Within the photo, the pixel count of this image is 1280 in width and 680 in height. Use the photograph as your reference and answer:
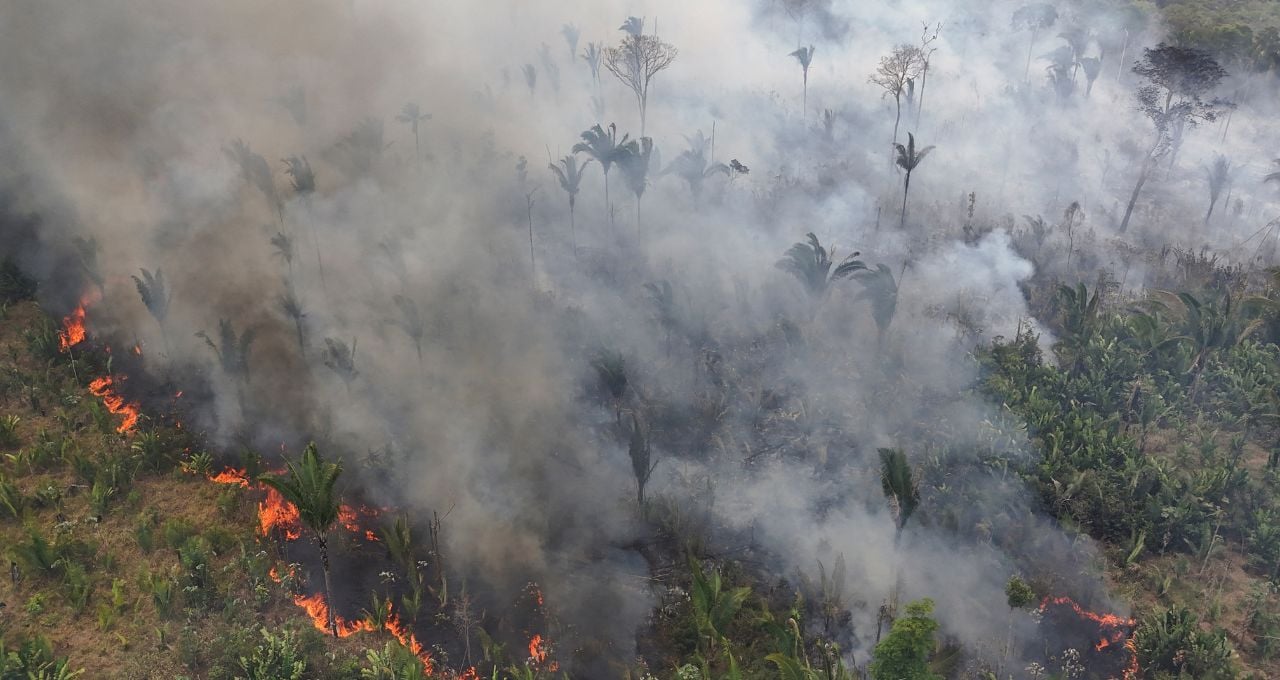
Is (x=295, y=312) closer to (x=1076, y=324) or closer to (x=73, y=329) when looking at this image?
(x=73, y=329)

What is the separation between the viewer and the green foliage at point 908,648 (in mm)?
10258

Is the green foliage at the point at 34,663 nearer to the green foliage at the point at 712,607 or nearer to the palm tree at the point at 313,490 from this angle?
the palm tree at the point at 313,490

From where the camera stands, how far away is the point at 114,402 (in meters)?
18.7

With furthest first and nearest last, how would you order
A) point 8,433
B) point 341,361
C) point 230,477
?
point 341,361 → point 8,433 → point 230,477

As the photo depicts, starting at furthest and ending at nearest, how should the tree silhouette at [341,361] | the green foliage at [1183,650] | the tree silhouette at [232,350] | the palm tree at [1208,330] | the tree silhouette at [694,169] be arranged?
the tree silhouette at [694,169] → the palm tree at [1208,330] → the tree silhouette at [232,350] → the tree silhouette at [341,361] → the green foliage at [1183,650]

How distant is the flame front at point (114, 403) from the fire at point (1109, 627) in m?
18.9

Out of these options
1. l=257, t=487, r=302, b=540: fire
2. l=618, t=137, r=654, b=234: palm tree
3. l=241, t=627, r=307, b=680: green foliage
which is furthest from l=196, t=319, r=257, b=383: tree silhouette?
l=618, t=137, r=654, b=234: palm tree

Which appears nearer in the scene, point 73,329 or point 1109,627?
point 1109,627

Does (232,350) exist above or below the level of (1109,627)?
above

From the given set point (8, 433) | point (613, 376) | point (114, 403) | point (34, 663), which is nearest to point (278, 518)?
point (34, 663)

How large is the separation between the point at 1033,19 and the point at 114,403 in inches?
1746

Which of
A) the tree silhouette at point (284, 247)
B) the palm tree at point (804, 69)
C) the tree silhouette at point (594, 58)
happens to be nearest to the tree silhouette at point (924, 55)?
the palm tree at point (804, 69)

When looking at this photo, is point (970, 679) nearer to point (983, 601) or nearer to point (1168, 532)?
point (983, 601)

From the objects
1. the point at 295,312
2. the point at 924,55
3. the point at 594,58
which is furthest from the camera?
the point at 924,55
